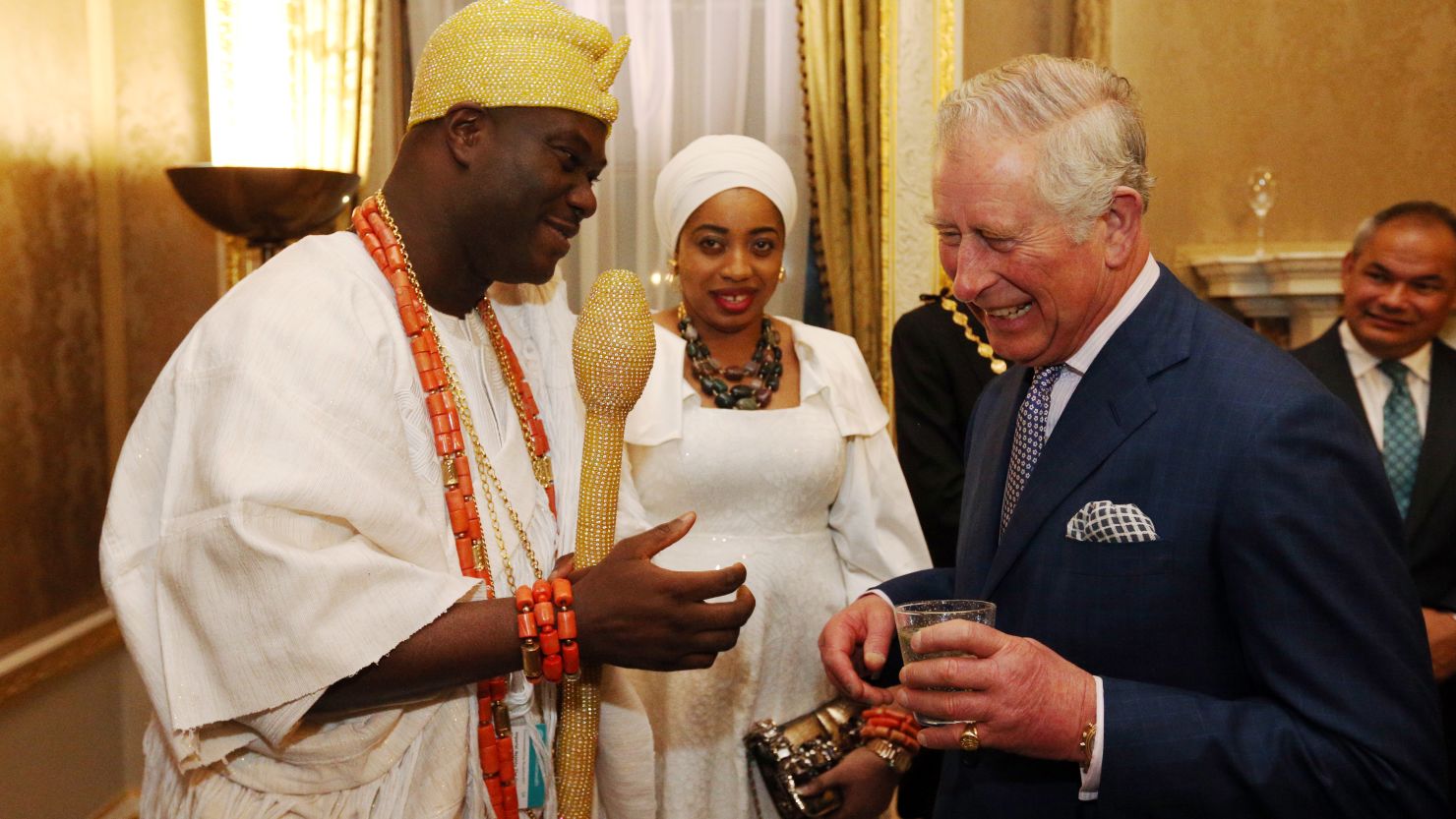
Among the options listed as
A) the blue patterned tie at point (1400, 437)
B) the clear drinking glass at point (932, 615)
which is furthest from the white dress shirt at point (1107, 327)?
the blue patterned tie at point (1400, 437)

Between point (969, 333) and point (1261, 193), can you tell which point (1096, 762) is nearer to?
point (969, 333)

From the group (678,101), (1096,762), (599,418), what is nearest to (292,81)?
(678,101)

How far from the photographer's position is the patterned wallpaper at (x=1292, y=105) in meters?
5.38

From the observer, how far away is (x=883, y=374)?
17.2 ft

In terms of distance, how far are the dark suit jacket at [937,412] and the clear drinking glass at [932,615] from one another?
1.75 metres

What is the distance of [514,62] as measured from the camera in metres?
1.76

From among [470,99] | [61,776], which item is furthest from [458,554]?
[61,776]

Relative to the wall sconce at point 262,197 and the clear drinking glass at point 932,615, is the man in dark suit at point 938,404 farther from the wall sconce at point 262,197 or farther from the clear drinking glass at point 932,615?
the wall sconce at point 262,197

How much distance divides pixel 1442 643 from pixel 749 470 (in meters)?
1.82

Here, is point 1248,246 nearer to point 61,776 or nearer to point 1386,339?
point 1386,339

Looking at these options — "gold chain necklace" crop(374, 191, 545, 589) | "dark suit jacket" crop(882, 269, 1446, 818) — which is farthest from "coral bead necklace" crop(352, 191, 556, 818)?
"dark suit jacket" crop(882, 269, 1446, 818)

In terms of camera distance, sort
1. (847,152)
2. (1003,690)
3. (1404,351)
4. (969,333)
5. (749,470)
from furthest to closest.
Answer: (847,152), (1404,351), (969,333), (749,470), (1003,690)

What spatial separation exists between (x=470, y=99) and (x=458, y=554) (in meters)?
0.67

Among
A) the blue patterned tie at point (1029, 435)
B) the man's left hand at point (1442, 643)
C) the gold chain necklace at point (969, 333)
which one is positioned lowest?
the man's left hand at point (1442, 643)
